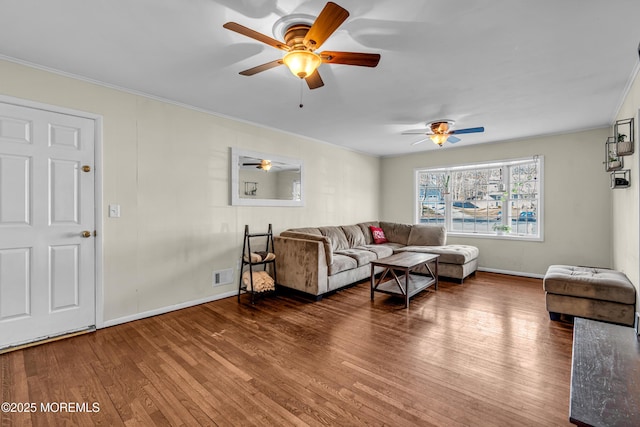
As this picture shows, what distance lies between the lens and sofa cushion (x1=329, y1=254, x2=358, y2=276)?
414cm

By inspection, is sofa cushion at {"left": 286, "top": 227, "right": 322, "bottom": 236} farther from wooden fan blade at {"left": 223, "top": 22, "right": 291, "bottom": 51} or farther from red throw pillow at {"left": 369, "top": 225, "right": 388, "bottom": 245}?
wooden fan blade at {"left": 223, "top": 22, "right": 291, "bottom": 51}

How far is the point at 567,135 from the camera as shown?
487cm

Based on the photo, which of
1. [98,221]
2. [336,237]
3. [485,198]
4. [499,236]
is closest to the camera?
[98,221]

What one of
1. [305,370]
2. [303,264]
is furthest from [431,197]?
[305,370]

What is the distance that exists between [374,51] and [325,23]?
2.85ft

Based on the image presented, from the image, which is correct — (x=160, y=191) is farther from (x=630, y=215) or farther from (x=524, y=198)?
(x=524, y=198)

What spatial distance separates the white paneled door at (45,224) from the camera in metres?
2.58

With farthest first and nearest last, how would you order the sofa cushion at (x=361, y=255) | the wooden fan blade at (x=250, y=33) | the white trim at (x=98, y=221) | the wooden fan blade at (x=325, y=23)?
the sofa cushion at (x=361, y=255) < the white trim at (x=98, y=221) < the wooden fan blade at (x=250, y=33) < the wooden fan blade at (x=325, y=23)

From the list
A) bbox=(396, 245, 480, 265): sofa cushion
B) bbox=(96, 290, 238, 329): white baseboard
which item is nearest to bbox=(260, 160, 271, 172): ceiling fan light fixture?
bbox=(96, 290, 238, 329): white baseboard

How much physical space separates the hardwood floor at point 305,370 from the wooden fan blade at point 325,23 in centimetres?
226

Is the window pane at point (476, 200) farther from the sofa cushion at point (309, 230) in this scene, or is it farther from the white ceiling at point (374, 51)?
the sofa cushion at point (309, 230)

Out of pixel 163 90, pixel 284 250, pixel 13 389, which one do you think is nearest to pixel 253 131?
pixel 163 90

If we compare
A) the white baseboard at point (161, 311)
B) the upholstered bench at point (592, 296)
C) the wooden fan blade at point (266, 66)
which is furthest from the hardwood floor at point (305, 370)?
the wooden fan blade at point (266, 66)

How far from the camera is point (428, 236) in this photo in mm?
5883
